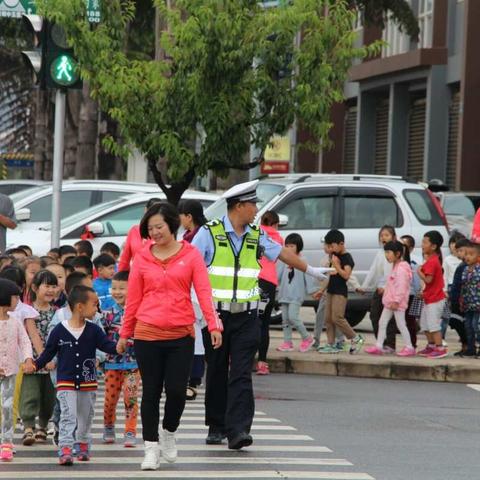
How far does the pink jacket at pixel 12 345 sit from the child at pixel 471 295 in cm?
788

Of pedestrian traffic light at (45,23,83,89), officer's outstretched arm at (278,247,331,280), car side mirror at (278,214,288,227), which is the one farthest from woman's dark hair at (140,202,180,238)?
car side mirror at (278,214,288,227)

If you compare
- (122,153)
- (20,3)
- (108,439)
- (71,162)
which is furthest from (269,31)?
(71,162)

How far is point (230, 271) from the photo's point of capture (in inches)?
446

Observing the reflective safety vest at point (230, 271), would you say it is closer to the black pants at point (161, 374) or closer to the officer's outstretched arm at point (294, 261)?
the officer's outstretched arm at point (294, 261)

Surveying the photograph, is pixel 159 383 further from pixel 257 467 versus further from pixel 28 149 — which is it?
pixel 28 149

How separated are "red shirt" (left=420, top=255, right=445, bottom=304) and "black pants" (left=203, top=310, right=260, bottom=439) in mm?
7014

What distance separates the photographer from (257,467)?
10.5 m

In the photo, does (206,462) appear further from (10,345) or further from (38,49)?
(38,49)

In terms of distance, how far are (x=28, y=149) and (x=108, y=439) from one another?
69.4m

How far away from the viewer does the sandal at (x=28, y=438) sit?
11.5 meters

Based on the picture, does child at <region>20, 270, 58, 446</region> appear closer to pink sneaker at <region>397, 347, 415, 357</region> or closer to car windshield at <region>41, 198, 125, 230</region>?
pink sneaker at <region>397, 347, 415, 357</region>

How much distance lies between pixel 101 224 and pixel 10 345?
34.1 ft

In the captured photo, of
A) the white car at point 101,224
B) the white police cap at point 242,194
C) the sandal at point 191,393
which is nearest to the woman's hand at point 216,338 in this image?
the white police cap at point 242,194

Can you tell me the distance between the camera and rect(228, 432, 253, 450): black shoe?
36.5 ft
